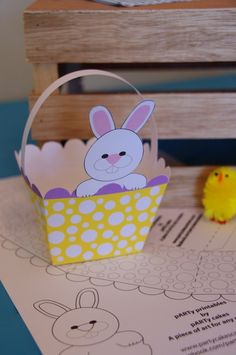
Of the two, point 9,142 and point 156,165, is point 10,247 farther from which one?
point 9,142

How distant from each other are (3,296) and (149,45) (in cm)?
30

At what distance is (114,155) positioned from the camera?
47 centimetres

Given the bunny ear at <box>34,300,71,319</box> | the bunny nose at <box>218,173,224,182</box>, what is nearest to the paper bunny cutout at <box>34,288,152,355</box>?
the bunny ear at <box>34,300,71,319</box>

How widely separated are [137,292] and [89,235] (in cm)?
8

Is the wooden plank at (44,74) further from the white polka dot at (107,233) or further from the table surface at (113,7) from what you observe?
the white polka dot at (107,233)

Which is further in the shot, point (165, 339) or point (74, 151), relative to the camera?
point (74, 151)

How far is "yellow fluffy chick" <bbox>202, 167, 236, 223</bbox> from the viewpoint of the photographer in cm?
56

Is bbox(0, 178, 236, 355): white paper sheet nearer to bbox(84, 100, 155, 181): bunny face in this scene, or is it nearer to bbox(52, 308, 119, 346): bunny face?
bbox(52, 308, 119, 346): bunny face

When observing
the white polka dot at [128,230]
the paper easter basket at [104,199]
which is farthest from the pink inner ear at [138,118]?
the white polka dot at [128,230]

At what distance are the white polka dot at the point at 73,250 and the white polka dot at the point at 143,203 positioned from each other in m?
0.07

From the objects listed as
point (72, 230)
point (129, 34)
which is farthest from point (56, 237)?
point (129, 34)

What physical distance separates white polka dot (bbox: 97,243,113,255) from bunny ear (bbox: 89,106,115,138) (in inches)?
4.8

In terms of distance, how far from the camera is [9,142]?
0.80m

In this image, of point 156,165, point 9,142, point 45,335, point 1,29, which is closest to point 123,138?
point 156,165
